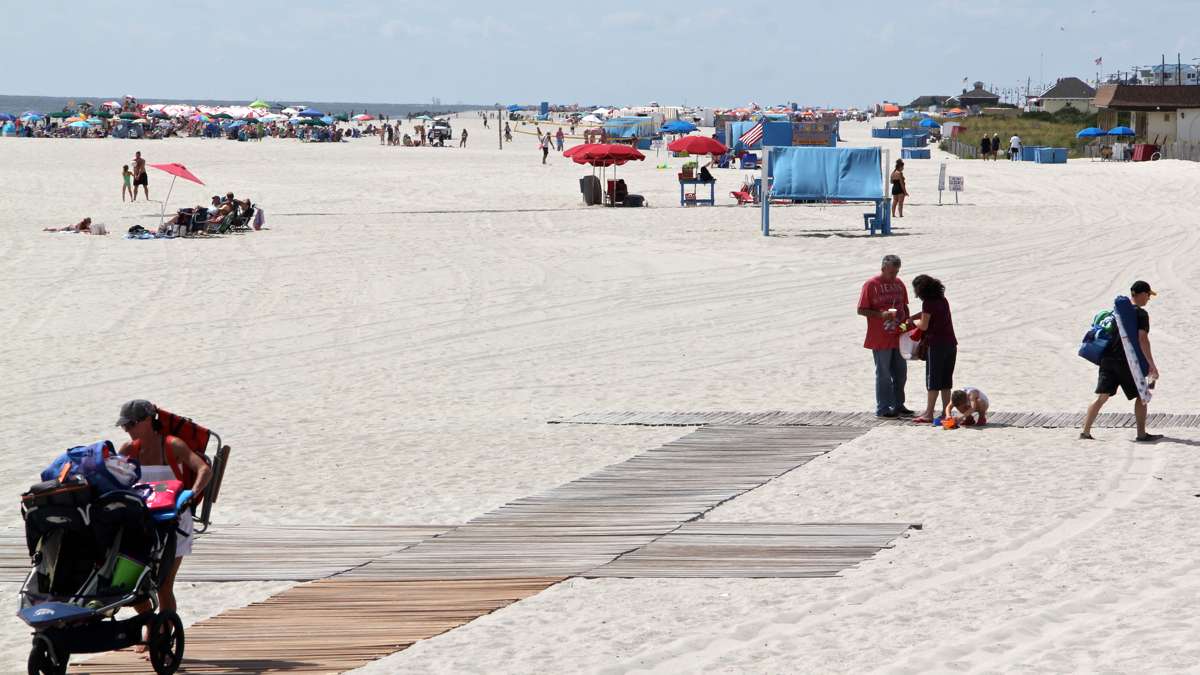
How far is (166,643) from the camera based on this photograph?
5988 millimetres

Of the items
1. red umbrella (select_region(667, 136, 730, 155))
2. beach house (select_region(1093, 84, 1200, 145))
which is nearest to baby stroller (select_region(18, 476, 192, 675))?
red umbrella (select_region(667, 136, 730, 155))

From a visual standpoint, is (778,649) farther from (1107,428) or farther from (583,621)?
(1107,428)

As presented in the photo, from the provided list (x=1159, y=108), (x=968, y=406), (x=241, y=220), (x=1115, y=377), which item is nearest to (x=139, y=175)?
(x=241, y=220)

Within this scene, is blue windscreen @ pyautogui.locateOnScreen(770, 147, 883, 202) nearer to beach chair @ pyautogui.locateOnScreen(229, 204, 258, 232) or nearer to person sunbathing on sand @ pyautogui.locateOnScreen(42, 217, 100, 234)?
beach chair @ pyautogui.locateOnScreen(229, 204, 258, 232)

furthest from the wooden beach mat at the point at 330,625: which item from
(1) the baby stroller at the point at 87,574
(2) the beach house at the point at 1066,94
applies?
(2) the beach house at the point at 1066,94

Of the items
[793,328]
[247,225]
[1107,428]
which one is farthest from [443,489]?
[247,225]

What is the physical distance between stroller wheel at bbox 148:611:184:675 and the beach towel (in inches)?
259

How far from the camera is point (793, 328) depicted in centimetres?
1647

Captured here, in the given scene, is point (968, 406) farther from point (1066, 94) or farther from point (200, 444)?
point (1066, 94)

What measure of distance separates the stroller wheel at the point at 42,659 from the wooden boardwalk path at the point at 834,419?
625cm

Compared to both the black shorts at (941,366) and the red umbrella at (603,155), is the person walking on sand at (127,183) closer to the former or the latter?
the red umbrella at (603,155)

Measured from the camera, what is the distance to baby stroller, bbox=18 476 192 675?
575 cm

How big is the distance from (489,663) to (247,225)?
75.1 feet

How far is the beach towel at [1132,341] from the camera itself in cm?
1007
